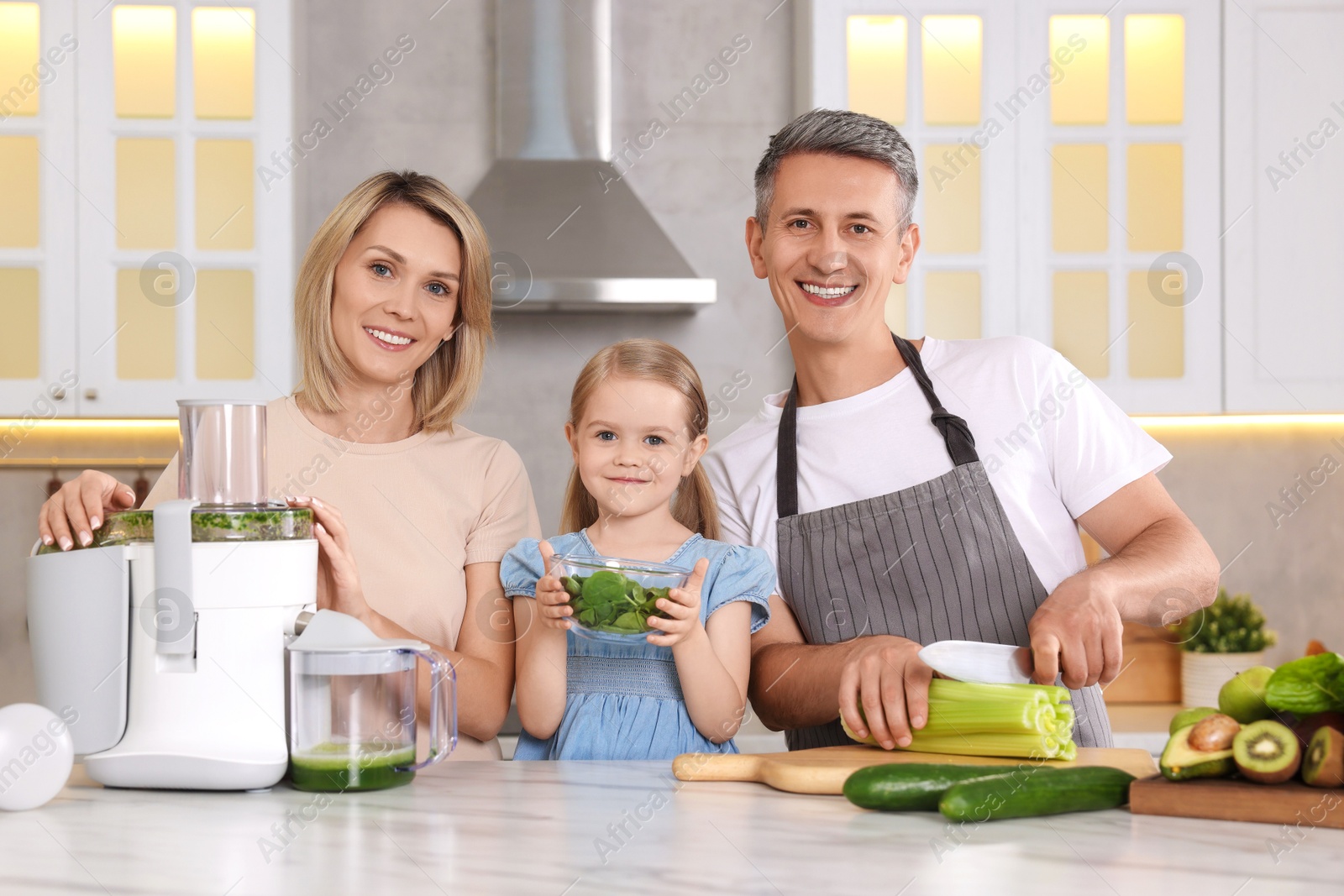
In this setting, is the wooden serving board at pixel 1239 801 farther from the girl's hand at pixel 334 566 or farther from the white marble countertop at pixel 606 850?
the girl's hand at pixel 334 566

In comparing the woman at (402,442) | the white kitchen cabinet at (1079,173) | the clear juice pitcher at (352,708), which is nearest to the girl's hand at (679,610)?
the clear juice pitcher at (352,708)

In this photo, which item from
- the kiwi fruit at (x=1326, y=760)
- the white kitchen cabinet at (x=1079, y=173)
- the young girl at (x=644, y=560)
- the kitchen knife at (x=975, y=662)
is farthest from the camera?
the white kitchen cabinet at (x=1079, y=173)

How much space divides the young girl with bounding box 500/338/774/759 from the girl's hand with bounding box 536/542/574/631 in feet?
0.29

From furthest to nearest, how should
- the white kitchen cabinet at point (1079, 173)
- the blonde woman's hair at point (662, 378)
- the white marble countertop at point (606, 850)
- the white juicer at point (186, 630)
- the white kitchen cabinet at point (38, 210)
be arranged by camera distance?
the white kitchen cabinet at point (1079, 173), the white kitchen cabinet at point (38, 210), the blonde woman's hair at point (662, 378), the white juicer at point (186, 630), the white marble countertop at point (606, 850)

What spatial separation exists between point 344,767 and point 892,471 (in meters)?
0.91

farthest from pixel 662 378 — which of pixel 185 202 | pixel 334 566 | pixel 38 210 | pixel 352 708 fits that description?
pixel 38 210

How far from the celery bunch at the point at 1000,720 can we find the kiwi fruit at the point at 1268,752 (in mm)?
187

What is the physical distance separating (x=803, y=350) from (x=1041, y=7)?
172 centimetres

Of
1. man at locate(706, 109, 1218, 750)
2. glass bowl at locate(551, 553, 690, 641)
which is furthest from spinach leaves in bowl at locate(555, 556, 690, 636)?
man at locate(706, 109, 1218, 750)

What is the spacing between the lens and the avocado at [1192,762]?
0.97 meters

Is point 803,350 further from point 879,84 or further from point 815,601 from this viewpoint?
point 879,84

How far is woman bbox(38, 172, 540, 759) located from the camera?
1.52 metres

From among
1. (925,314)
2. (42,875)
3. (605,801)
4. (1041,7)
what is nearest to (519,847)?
(605,801)

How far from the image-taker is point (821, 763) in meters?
1.12
